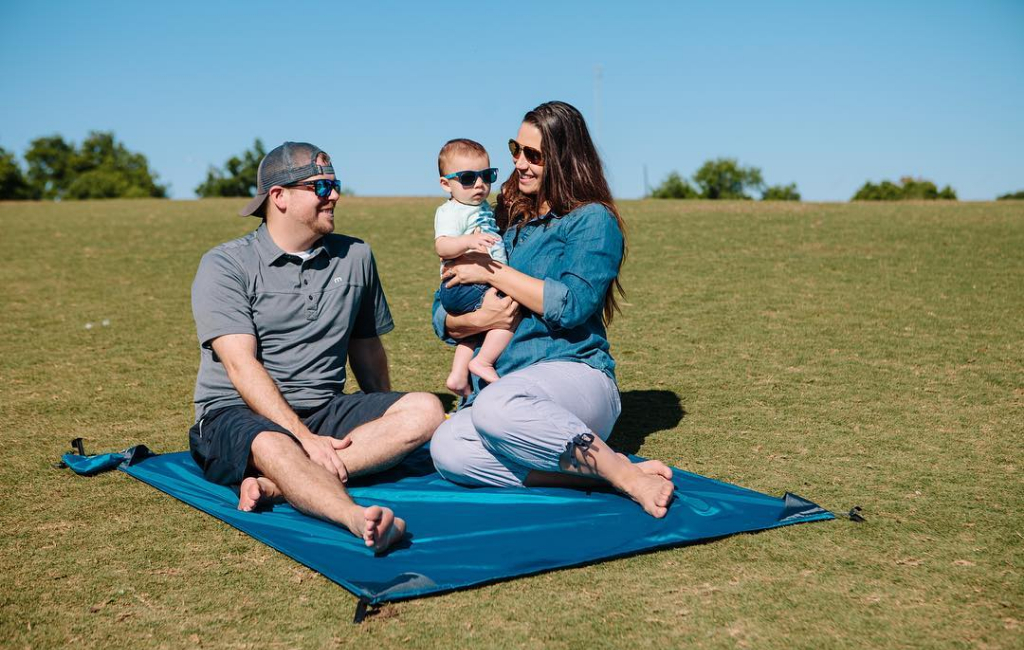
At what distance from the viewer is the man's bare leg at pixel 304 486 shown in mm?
3492

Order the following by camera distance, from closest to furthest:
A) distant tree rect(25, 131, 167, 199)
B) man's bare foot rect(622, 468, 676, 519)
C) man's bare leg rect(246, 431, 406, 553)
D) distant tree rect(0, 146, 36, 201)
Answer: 1. man's bare leg rect(246, 431, 406, 553)
2. man's bare foot rect(622, 468, 676, 519)
3. distant tree rect(0, 146, 36, 201)
4. distant tree rect(25, 131, 167, 199)

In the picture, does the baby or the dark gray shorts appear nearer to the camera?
the dark gray shorts

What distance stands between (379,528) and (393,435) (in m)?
1.10

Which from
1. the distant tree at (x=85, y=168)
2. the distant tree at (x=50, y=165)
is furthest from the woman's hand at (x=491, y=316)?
the distant tree at (x=50, y=165)

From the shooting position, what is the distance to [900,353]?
23.8ft

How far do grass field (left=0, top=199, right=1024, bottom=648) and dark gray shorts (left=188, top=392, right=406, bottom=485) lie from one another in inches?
9.9

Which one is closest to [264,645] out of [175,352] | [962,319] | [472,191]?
[472,191]

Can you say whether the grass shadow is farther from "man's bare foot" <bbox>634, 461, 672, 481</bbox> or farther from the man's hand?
the man's hand

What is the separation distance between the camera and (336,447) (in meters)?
4.17

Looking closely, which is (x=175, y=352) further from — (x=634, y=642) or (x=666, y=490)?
(x=634, y=642)

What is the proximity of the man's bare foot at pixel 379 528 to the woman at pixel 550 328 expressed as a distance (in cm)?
76

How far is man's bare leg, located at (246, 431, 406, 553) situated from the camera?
349cm

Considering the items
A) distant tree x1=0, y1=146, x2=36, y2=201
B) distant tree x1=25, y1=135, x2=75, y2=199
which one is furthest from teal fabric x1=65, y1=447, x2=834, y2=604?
distant tree x1=25, y1=135, x2=75, y2=199

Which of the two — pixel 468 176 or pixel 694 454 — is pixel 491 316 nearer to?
pixel 468 176
